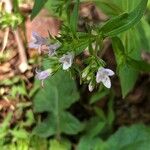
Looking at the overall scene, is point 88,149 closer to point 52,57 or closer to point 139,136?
point 139,136

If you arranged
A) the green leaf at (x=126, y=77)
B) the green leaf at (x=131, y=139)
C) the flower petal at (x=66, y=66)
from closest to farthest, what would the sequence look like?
the flower petal at (x=66, y=66) → the green leaf at (x=126, y=77) → the green leaf at (x=131, y=139)

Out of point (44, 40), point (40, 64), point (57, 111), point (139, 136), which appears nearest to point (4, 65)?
point (40, 64)

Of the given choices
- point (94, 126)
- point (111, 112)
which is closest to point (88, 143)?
point (94, 126)

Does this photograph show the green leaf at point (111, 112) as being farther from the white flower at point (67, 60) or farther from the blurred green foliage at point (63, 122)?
the white flower at point (67, 60)

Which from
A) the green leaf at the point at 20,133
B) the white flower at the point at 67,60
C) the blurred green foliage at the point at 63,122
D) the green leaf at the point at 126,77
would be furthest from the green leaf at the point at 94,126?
the white flower at the point at 67,60

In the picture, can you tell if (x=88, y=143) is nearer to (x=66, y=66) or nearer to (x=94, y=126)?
(x=94, y=126)
